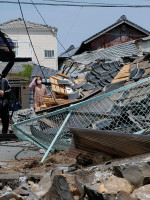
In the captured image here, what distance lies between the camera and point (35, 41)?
119ft

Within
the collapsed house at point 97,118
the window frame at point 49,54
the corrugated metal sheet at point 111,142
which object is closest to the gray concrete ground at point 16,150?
the collapsed house at point 97,118

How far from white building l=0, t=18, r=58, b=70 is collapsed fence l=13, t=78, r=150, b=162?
96.4 ft

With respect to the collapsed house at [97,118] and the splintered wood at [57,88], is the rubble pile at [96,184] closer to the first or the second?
the collapsed house at [97,118]

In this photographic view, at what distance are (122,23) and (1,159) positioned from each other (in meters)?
29.9

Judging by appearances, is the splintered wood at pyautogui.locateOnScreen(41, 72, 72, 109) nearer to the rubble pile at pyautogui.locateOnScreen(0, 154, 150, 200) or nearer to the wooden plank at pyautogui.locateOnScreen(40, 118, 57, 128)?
the wooden plank at pyautogui.locateOnScreen(40, 118, 57, 128)

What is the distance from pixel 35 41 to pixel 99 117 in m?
31.0

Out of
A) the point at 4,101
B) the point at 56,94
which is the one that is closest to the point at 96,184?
the point at 56,94

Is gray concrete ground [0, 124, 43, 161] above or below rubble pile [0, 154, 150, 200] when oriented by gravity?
below

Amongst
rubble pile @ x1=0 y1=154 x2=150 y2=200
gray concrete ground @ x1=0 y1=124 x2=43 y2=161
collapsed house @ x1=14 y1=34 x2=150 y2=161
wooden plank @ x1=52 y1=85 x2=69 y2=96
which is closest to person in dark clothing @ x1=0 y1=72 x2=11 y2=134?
gray concrete ground @ x1=0 y1=124 x2=43 y2=161

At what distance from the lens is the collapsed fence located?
5817 millimetres

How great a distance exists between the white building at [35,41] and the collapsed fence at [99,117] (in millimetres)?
29381

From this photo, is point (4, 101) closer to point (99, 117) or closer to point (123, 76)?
point (123, 76)

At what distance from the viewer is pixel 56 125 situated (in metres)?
6.36

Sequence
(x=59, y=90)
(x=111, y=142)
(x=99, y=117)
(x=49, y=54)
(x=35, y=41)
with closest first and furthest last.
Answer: (x=111, y=142), (x=99, y=117), (x=59, y=90), (x=35, y=41), (x=49, y=54)
